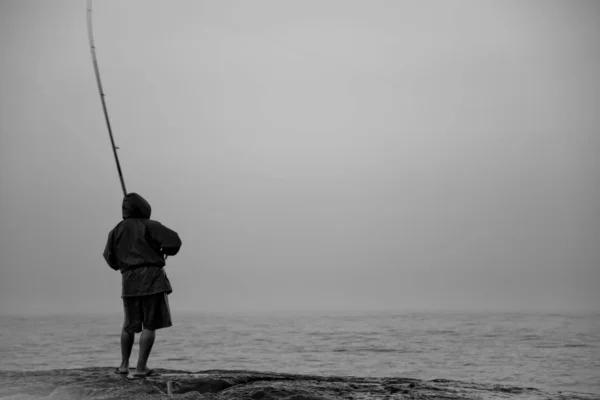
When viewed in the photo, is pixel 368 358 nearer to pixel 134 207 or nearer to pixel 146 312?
pixel 146 312

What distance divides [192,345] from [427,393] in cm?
1890

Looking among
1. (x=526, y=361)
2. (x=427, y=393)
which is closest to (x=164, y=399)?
(x=427, y=393)

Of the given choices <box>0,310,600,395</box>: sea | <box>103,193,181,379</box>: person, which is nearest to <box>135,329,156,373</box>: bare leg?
<box>103,193,181,379</box>: person

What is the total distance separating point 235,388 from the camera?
533 cm

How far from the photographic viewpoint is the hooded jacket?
564 centimetres

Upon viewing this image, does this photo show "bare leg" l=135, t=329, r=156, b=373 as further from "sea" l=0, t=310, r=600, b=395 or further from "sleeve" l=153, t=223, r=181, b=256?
"sea" l=0, t=310, r=600, b=395

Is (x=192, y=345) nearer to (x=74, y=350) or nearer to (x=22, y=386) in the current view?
(x=74, y=350)

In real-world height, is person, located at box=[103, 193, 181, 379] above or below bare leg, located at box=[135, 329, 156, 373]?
above

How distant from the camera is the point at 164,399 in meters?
4.71

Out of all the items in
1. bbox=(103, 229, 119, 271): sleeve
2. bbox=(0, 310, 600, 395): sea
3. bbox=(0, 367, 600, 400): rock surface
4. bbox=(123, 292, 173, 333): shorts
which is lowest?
bbox=(0, 310, 600, 395): sea

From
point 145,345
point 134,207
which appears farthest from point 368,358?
point 134,207

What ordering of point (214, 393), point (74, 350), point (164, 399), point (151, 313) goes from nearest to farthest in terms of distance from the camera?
point (164, 399), point (214, 393), point (151, 313), point (74, 350)

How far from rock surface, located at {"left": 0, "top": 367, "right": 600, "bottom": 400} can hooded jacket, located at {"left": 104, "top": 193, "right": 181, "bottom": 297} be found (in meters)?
0.83

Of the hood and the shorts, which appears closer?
the shorts
